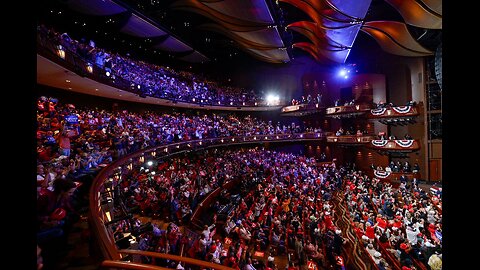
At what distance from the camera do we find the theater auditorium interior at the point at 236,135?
4.95m

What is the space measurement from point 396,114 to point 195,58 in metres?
16.5

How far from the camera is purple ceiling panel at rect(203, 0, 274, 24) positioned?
40.4 ft

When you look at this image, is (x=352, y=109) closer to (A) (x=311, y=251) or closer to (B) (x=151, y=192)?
(A) (x=311, y=251)

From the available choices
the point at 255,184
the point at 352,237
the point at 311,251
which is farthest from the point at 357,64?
the point at 311,251

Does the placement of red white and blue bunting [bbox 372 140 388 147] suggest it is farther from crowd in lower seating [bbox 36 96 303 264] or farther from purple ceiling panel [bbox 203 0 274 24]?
crowd in lower seating [bbox 36 96 303 264]

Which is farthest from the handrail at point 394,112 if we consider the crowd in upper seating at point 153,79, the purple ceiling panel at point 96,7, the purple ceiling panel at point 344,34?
the purple ceiling panel at point 96,7

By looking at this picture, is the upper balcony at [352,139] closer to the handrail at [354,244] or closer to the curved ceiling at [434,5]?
the handrail at [354,244]

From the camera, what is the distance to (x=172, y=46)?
19125 millimetres

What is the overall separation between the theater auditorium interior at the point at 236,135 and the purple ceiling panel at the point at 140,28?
16cm

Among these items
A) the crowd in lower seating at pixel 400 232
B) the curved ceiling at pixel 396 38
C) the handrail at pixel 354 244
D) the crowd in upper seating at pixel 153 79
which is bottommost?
the handrail at pixel 354 244

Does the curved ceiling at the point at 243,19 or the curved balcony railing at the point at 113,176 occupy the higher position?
the curved ceiling at the point at 243,19

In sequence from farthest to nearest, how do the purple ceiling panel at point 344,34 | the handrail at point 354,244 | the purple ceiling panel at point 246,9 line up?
the purple ceiling panel at point 344,34, the purple ceiling panel at point 246,9, the handrail at point 354,244
